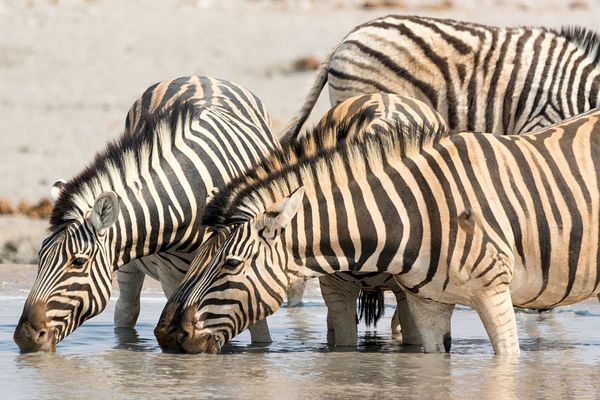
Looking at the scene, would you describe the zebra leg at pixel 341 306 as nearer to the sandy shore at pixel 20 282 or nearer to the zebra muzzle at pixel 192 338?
the zebra muzzle at pixel 192 338

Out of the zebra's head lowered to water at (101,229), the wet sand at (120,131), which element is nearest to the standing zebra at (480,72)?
the wet sand at (120,131)

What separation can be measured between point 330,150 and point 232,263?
0.78 m

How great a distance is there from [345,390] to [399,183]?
1.34 meters

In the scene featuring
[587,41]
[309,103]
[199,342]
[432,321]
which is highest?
[587,41]

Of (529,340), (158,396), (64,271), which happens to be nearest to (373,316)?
(529,340)

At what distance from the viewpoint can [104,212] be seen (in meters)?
7.62

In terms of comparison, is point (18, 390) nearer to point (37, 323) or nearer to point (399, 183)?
point (37, 323)

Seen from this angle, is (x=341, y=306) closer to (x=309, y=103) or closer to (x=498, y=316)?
(x=498, y=316)

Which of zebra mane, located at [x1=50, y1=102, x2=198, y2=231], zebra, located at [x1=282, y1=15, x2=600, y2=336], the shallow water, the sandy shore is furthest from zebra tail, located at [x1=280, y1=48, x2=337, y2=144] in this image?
zebra mane, located at [x1=50, y1=102, x2=198, y2=231]

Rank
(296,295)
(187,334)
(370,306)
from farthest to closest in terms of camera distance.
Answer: (296,295) → (370,306) → (187,334)

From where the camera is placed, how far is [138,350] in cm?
820

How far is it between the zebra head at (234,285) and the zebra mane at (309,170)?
10cm

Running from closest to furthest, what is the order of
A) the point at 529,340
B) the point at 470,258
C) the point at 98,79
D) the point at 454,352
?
the point at 470,258 < the point at 454,352 < the point at 529,340 < the point at 98,79

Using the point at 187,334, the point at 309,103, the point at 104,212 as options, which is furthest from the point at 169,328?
the point at 309,103
